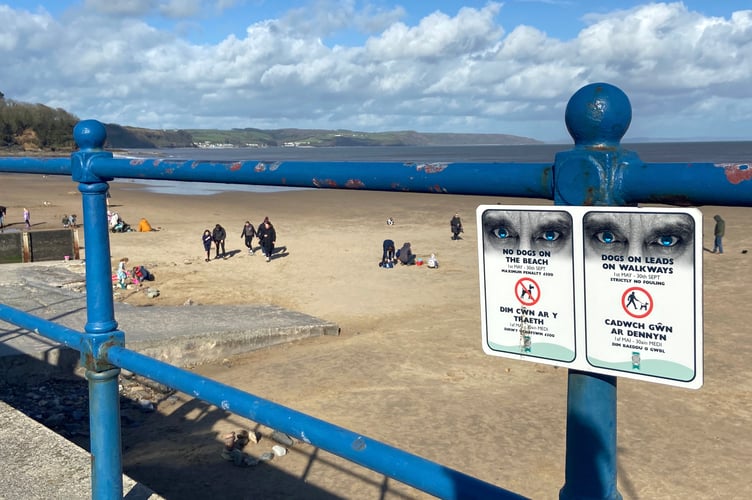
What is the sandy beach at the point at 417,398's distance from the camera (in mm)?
6883

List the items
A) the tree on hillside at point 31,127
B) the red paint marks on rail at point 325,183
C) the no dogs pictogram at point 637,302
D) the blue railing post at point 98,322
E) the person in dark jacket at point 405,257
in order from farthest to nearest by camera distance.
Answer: the tree on hillside at point 31,127, the person in dark jacket at point 405,257, the blue railing post at point 98,322, the red paint marks on rail at point 325,183, the no dogs pictogram at point 637,302

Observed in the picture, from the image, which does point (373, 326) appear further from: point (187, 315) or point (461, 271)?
point (461, 271)

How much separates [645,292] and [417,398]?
8.09 m

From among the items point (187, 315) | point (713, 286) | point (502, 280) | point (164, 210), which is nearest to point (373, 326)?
point (187, 315)

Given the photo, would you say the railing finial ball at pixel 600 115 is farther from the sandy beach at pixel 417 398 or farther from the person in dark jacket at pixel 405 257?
the person in dark jacket at pixel 405 257

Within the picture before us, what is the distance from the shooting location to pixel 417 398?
9062 millimetres

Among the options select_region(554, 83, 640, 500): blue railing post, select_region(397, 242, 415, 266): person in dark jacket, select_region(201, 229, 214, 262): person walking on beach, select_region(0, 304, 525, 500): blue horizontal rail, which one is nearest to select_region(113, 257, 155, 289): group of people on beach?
select_region(201, 229, 214, 262): person walking on beach

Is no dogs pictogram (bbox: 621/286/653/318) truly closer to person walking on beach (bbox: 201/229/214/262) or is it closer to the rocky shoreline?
the rocky shoreline

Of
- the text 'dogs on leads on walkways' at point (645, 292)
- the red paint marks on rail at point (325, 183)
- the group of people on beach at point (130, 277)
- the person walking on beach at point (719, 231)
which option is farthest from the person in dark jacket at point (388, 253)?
the text 'dogs on leads on walkways' at point (645, 292)

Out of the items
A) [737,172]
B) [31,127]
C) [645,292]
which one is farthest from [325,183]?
[31,127]

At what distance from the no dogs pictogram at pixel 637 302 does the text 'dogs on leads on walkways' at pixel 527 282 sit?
0.10 m

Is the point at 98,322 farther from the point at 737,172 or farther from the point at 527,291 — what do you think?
the point at 737,172

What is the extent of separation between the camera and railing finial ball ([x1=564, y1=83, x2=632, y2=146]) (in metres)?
1.18

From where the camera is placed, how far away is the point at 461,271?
1803cm
